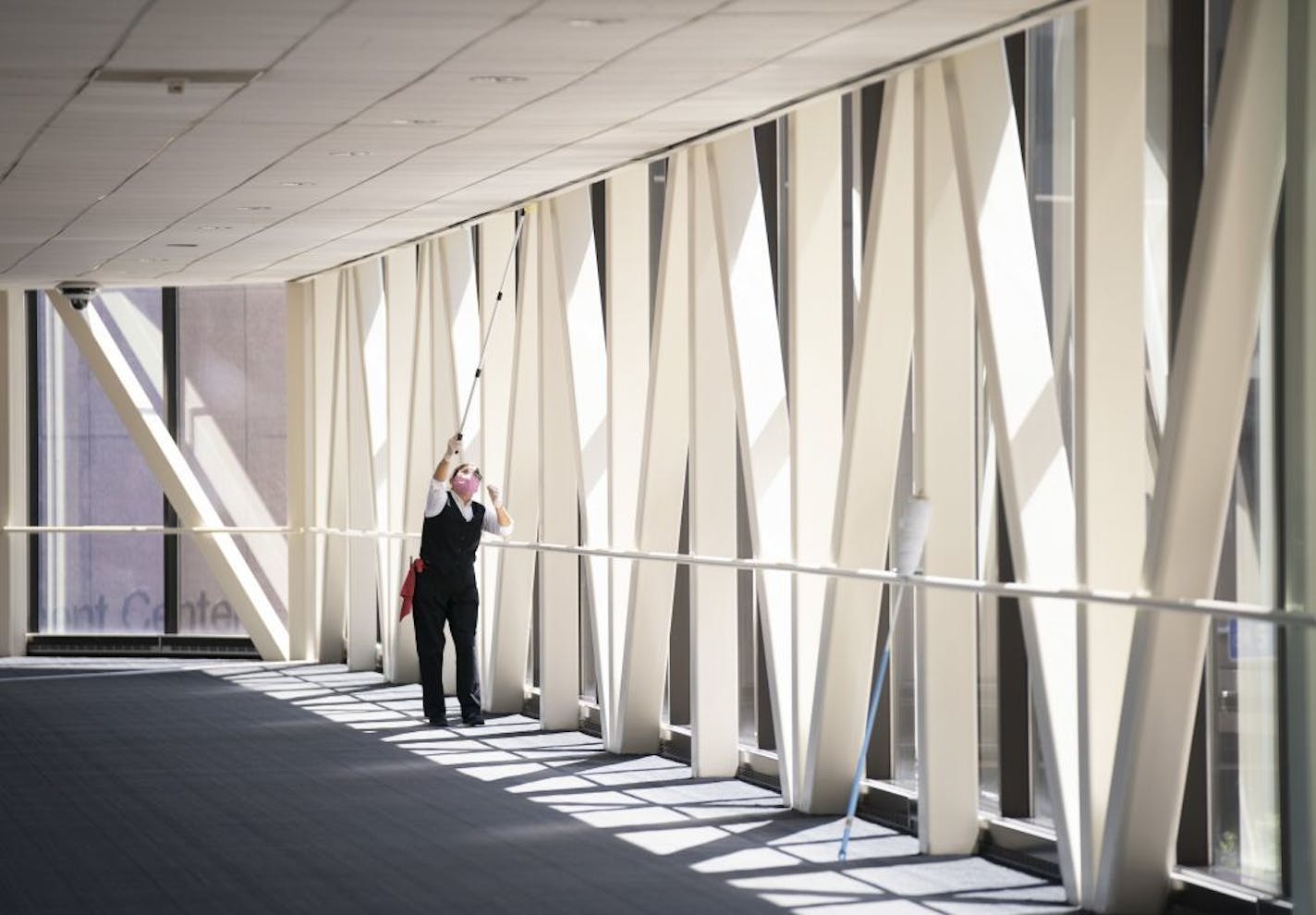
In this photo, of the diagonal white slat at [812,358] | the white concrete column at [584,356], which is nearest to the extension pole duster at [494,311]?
the white concrete column at [584,356]

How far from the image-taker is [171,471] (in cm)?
1875

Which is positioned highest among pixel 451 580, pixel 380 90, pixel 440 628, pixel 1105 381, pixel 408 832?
pixel 380 90

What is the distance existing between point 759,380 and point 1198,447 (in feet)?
12.0

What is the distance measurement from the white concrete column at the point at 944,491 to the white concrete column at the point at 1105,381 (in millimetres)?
1140

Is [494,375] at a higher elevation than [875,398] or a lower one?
higher

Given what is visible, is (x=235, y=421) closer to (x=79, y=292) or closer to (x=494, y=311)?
(x=79, y=292)

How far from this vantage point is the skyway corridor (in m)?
7.45

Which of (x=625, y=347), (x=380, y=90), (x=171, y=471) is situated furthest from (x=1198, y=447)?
(x=171, y=471)

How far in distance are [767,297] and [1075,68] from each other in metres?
3.12

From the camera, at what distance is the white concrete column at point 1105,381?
23.2 feet

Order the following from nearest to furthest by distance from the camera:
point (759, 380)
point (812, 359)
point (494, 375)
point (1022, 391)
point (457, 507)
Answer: point (1022, 391) → point (812, 359) → point (759, 380) → point (457, 507) → point (494, 375)

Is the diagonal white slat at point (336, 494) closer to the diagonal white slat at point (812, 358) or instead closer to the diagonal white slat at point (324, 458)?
the diagonal white slat at point (324, 458)

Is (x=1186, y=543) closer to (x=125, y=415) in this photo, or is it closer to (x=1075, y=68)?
(x=1075, y=68)

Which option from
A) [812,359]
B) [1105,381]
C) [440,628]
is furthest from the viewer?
[440,628]
